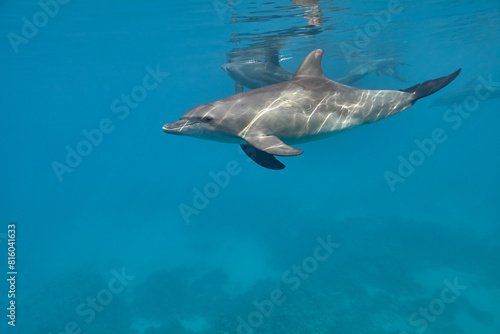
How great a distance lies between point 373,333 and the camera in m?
8.51

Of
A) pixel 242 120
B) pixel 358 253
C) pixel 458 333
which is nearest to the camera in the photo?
pixel 242 120

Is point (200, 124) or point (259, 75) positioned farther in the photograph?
point (259, 75)

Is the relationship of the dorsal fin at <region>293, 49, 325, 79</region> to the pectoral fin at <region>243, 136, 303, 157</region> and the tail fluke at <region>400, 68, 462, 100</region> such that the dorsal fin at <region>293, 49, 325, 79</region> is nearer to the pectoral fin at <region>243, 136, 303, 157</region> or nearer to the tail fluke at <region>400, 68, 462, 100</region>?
the pectoral fin at <region>243, 136, 303, 157</region>

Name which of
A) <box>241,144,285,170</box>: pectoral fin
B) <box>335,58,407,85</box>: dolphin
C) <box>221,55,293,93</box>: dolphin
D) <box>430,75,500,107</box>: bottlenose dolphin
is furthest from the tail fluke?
<box>430,75,500,107</box>: bottlenose dolphin

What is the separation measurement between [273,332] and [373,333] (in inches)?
111

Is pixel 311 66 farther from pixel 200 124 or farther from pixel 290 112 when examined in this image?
pixel 200 124

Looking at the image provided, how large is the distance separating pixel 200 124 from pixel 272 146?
4.31ft

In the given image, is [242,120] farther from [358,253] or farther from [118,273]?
[118,273]

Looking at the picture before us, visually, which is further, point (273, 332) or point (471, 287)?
point (471, 287)

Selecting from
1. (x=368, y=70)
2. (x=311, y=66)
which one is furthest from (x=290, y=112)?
(x=368, y=70)

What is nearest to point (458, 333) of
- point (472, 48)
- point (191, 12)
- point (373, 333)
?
point (373, 333)

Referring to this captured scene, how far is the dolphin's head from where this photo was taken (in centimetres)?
493

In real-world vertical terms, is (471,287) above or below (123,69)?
below

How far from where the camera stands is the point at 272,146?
4.54 meters
